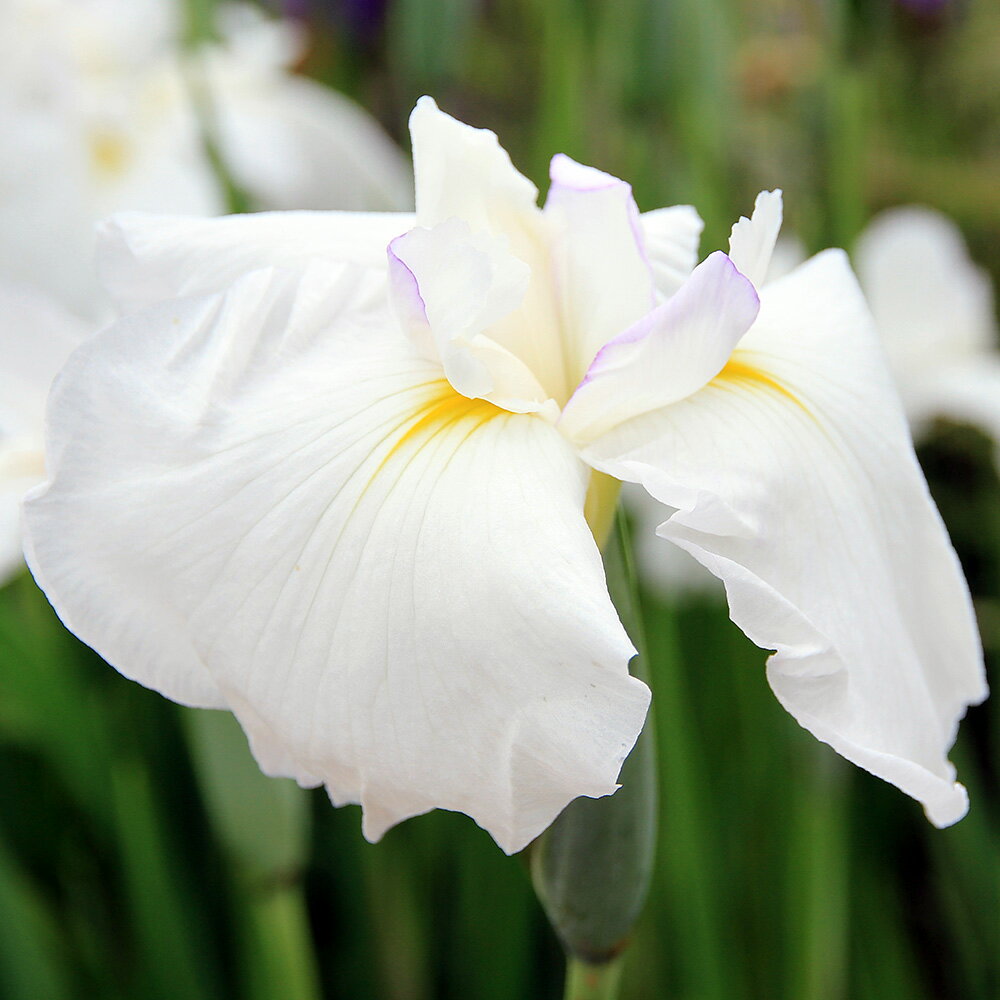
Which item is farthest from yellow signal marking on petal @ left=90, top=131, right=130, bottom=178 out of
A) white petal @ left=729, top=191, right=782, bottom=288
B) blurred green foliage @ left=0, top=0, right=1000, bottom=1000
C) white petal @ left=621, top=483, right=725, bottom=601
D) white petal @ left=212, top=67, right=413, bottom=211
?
white petal @ left=729, top=191, right=782, bottom=288

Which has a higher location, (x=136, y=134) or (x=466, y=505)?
(x=466, y=505)

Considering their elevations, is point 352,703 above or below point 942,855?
above

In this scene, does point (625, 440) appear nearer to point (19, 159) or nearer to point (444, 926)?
point (444, 926)

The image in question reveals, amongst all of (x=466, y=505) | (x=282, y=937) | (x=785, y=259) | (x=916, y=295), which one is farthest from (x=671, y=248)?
(x=916, y=295)

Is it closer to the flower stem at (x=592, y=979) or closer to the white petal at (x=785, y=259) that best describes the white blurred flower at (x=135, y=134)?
the white petal at (x=785, y=259)

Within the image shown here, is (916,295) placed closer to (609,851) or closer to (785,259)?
(785,259)

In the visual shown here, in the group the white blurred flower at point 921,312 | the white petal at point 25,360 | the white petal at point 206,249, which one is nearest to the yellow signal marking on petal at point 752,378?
the white petal at point 206,249

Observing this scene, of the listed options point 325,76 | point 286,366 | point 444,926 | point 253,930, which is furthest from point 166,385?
point 325,76
